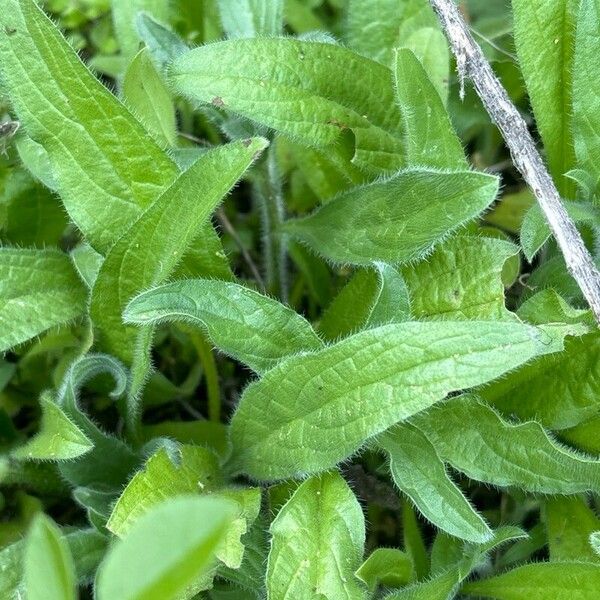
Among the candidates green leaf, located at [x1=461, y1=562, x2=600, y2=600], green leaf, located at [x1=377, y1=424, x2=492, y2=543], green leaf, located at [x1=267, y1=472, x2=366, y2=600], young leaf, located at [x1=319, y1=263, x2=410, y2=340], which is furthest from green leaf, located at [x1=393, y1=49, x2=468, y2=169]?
green leaf, located at [x1=461, y1=562, x2=600, y2=600]

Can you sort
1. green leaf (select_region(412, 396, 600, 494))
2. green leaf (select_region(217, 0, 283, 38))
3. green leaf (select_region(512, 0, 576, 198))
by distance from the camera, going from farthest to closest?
green leaf (select_region(217, 0, 283, 38)) → green leaf (select_region(512, 0, 576, 198)) → green leaf (select_region(412, 396, 600, 494))

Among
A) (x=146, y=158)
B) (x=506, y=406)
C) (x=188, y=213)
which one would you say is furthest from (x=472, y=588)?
(x=146, y=158)

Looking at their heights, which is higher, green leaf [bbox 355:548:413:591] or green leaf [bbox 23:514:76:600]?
green leaf [bbox 23:514:76:600]

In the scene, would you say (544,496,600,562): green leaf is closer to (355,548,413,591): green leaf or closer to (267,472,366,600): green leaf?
(355,548,413,591): green leaf

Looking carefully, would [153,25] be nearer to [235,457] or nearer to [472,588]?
[235,457]

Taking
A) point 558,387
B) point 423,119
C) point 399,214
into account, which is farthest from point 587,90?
point 558,387
